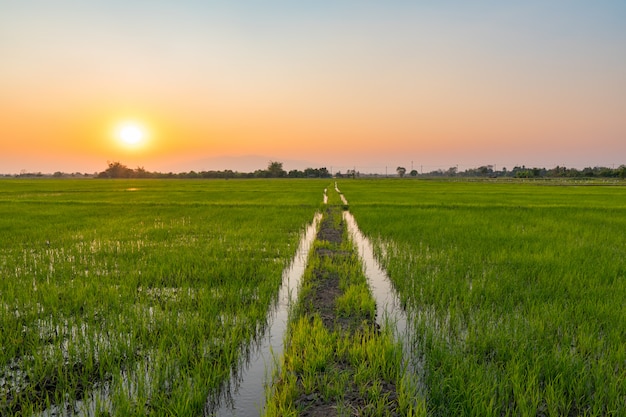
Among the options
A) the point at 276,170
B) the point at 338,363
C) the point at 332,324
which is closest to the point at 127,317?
the point at 332,324

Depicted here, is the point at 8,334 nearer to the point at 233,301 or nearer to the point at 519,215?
the point at 233,301

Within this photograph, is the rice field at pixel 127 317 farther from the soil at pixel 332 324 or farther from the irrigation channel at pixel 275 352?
the soil at pixel 332 324

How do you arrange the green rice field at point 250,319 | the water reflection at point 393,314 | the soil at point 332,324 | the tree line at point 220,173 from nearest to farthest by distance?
1. the soil at point 332,324
2. the green rice field at point 250,319
3. the water reflection at point 393,314
4. the tree line at point 220,173

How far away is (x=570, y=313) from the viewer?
3.75 m

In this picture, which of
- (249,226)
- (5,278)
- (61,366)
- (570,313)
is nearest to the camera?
(61,366)

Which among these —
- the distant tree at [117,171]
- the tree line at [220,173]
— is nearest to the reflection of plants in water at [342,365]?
the tree line at [220,173]

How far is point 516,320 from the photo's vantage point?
11.7ft

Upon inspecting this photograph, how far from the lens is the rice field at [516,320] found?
7.84 feet

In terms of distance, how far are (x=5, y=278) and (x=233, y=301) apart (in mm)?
3636

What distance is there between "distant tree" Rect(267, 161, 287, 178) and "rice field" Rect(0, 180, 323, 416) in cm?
8841

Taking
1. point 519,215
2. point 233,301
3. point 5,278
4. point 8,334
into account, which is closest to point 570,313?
point 233,301

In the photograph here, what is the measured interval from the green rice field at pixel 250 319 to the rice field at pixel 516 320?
0.06 feet

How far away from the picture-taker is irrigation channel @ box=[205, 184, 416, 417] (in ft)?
8.02

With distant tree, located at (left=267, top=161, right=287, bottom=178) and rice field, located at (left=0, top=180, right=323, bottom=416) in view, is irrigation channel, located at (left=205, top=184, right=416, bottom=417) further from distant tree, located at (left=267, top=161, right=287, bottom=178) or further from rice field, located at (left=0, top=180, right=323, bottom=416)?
distant tree, located at (left=267, top=161, right=287, bottom=178)
